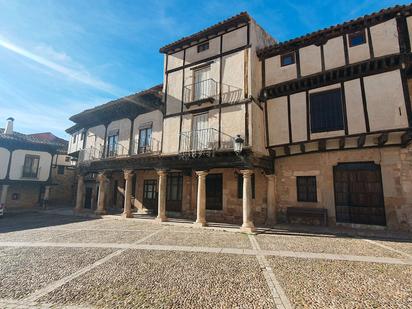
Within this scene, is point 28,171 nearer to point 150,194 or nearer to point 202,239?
point 150,194

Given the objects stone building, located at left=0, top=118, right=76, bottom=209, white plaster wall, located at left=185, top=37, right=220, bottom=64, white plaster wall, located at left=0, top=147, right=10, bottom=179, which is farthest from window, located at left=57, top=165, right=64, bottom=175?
white plaster wall, located at left=185, top=37, right=220, bottom=64

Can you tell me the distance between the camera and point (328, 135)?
9.39 meters

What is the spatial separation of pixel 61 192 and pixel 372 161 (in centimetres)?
2811

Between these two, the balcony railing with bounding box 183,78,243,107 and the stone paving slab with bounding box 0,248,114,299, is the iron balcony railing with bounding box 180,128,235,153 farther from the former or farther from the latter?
the stone paving slab with bounding box 0,248,114,299

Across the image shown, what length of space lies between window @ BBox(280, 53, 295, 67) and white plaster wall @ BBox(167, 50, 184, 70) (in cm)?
558

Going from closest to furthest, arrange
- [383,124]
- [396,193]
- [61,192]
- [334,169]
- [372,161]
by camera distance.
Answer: [383,124] < [396,193] < [372,161] < [334,169] < [61,192]

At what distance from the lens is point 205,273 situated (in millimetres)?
4785

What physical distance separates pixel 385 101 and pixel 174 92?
9.84m

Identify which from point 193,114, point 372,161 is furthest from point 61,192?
point 372,161

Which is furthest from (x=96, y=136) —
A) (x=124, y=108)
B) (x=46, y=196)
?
(x=46, y=196)

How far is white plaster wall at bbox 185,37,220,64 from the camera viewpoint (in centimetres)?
1145

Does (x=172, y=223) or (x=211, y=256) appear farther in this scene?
(x=172, y=223)

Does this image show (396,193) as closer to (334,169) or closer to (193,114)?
(334,169)

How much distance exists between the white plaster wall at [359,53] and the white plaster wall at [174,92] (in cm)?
819
